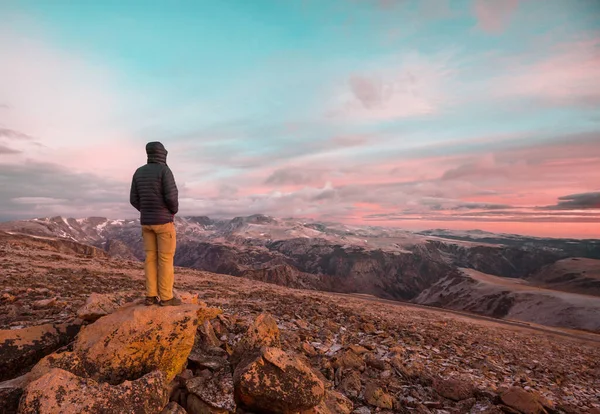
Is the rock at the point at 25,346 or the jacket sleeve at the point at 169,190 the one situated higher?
the jacket sleeve at the point at 169,190

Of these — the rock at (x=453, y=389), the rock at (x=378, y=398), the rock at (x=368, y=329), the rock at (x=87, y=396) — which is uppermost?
the rock at (x=87, y=396)

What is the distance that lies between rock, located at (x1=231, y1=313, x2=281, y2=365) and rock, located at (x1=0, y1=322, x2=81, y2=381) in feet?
12.8

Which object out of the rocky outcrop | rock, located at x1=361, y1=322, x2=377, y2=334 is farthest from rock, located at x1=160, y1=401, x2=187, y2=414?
rock, located at x1=361, y1=322, x2=377, y2=334

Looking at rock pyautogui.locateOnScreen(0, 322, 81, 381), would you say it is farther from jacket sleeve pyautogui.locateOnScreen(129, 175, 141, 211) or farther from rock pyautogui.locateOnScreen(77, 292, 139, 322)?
jacket sleeve pyautogui.locateOnScreen(129, 175, 141, 211)

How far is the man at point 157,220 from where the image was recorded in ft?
24.1

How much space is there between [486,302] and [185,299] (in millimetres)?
204696

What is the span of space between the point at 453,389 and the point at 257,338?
18.5ft

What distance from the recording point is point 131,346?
5.87 m

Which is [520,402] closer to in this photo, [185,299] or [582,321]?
[185,299]

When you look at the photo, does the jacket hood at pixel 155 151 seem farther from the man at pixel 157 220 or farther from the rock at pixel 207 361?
the rock at pixel 207 361

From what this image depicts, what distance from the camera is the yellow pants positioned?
7.42 meters

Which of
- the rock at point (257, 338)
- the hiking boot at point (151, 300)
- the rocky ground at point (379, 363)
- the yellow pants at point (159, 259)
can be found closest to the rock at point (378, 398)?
the rocky ground at point (379, 363)

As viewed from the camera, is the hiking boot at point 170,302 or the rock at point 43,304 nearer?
the hiking boot at point 170,302

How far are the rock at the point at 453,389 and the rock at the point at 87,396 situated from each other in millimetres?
7212
